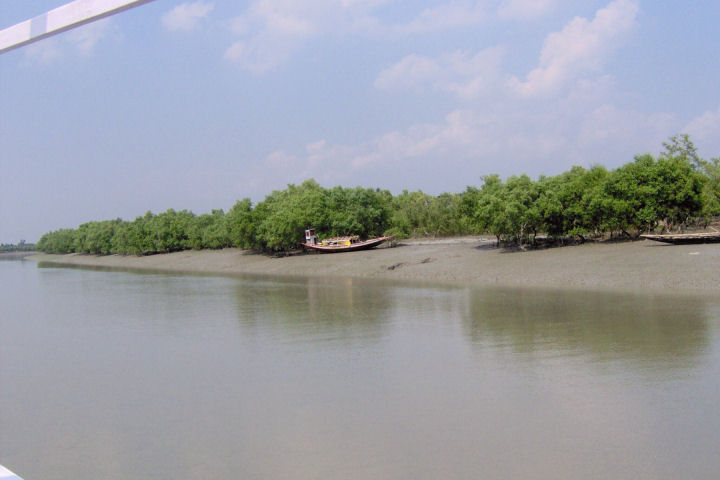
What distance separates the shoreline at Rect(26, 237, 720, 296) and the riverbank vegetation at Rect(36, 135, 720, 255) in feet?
6.47

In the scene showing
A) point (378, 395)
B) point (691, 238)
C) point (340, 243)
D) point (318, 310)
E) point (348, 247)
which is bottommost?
point (378, 395)

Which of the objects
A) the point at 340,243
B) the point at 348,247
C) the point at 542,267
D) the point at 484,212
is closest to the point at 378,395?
the point at 542,267

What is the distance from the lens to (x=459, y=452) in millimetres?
7012

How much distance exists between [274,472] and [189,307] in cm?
1809

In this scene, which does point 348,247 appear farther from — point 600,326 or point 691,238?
point 600,326

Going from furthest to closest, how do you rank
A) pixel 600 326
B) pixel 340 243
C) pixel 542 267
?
1. pixel 340 243
2. pixel 542 267
3. pixel 600 326

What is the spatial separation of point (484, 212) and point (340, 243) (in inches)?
605

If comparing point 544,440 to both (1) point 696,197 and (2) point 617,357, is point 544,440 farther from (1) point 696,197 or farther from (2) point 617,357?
(1) point 696,197

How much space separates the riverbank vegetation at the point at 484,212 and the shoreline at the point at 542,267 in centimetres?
197

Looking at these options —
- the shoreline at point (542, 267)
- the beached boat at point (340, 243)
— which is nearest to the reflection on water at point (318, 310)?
the shoreline at point (542, 267)

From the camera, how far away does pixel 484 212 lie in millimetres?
37625

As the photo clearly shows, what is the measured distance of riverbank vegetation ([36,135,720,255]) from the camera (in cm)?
3228

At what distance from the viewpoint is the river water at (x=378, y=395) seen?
683 centimetres

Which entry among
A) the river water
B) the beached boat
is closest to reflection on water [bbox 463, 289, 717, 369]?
the river water
